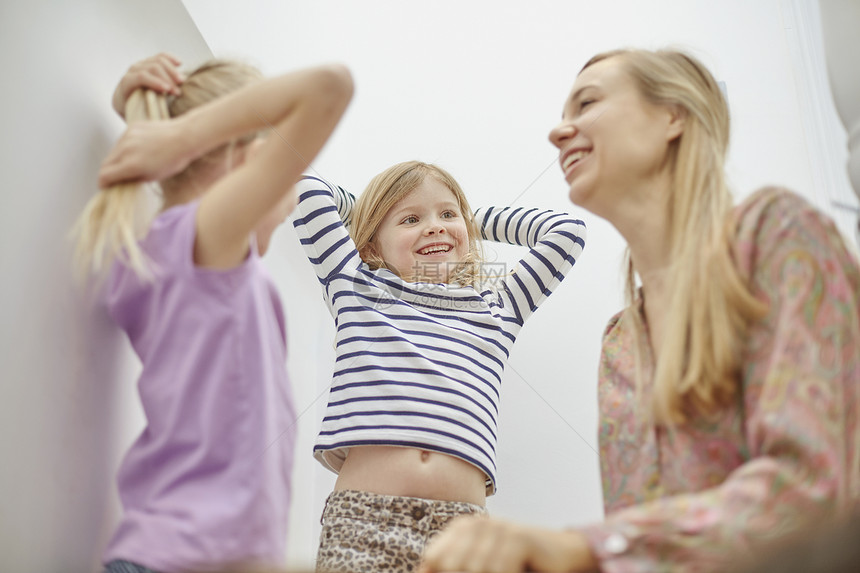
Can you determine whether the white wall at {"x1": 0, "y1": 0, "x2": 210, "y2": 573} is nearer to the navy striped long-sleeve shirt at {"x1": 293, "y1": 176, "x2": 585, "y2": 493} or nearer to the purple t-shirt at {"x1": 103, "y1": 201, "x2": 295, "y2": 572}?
the purple t-shirt at {"x1": 103, "y1": 201, "x2": 295, "y2": 572}

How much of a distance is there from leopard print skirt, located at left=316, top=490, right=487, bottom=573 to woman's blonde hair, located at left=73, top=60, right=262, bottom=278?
51 cm

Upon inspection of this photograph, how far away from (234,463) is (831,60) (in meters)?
0.79

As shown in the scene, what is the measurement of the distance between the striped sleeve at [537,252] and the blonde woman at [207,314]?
670 mm

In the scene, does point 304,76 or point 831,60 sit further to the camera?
point 831,60

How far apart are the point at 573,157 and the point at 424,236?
476mm

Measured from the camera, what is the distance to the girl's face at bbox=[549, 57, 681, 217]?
0.98m

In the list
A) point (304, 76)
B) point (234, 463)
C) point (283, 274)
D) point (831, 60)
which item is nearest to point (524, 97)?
point (283, 274)

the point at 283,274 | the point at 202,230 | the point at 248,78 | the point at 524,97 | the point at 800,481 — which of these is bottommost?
the point at 800,481

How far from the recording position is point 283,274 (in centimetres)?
129

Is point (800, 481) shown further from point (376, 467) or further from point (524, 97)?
point (524, 97)

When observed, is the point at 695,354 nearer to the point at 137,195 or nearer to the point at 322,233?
the point at 137,195

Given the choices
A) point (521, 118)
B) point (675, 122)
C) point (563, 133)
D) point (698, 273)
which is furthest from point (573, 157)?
point (521, 118)

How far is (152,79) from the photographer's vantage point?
93 centimetres

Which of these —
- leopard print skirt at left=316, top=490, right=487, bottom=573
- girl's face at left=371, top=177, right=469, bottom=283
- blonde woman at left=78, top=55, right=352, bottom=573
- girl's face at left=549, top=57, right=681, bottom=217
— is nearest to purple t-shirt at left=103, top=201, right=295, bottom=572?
blonde woman at left=78, top=55, right=352, bottom=573
